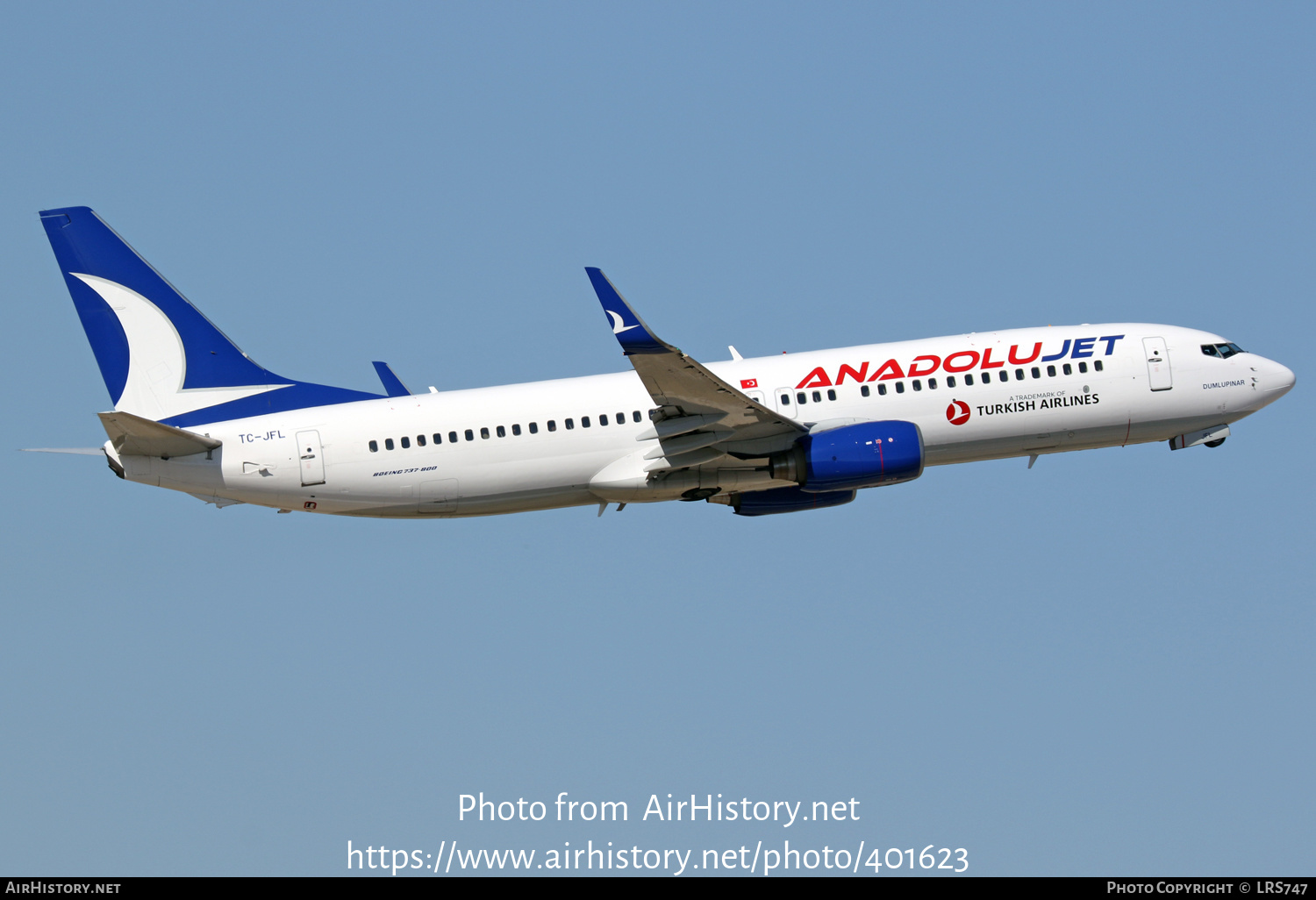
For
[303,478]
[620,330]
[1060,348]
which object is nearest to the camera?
[620,330]

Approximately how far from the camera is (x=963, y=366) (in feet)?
144

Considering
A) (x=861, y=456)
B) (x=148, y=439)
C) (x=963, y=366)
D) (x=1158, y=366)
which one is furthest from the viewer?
(x=1158, y=366)

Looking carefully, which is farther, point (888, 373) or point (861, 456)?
point (888, 373)

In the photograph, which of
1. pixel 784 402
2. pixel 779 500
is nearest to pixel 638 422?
pixel 784 402

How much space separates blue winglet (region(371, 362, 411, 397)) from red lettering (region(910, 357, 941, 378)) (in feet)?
48.9

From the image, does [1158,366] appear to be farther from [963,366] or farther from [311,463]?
[311,463]

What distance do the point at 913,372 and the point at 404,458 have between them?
1465 cm

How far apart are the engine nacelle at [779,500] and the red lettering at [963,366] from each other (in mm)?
4803

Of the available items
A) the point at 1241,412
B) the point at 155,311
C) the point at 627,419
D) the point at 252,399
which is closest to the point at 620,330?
the point at 627,419

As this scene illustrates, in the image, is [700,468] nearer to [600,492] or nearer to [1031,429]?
[600,492]

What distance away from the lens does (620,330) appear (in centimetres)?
3809

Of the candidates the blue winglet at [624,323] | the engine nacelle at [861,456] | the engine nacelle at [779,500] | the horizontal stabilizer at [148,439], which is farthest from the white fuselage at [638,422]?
the blue winglet at [624,323]

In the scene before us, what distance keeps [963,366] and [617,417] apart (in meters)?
10.2

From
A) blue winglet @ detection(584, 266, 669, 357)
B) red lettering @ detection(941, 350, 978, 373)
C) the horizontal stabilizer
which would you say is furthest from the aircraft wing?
the horizontal stabilizer
